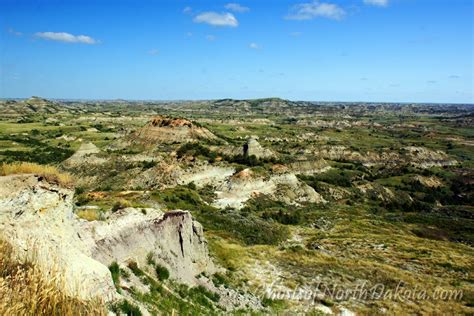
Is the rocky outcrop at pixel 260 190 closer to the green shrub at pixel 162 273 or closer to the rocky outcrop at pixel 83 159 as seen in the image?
the rocky outcrop at pixel 83 159

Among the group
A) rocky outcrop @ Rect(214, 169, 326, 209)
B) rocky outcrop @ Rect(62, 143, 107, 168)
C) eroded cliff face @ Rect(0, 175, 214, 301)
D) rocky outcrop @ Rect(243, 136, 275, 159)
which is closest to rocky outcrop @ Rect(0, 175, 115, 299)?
eroded cliff face @ Rect(0, 175, 214, 301)

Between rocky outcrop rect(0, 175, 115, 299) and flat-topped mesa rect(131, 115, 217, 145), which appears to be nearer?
rocky outcrop rect(0, 175, 115, 299)

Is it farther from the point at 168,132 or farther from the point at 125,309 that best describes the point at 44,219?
the point at 168,132

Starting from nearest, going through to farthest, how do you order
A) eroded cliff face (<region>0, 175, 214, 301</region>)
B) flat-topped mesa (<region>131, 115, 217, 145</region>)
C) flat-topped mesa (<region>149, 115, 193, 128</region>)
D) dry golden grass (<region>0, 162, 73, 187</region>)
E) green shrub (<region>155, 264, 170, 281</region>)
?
eroded cliff face (<region>0, 175, 214, 301</region>), dry golden grass (<region>0, 162, 73, 187</region>), green shrub (<region>155, 264, 170, 281</region>), flat-topped mesa (<region>131, 115, 217, 145</region>), flat-topped mesa (<region>149, 115, 193, 128</region>)

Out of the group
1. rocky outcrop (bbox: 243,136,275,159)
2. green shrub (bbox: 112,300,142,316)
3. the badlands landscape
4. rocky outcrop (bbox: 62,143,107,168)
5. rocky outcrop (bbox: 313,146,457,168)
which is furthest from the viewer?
rocky outcrop (bbox: 313,146,457,168)

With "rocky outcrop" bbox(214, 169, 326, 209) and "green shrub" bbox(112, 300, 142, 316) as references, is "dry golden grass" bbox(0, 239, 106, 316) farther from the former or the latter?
"rocky outcrop" bbox(214, 169, 326, 209)

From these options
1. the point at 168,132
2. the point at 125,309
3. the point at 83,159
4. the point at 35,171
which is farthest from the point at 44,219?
the point at 168,132

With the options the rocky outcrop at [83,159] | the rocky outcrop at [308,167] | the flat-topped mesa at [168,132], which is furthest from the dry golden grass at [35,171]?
the flat-topped mesa at [168,132]

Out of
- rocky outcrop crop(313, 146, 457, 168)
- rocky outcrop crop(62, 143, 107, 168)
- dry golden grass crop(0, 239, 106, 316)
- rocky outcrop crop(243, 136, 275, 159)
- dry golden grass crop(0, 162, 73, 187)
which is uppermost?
dry golden grass crop(0, 162, 73, 187)
